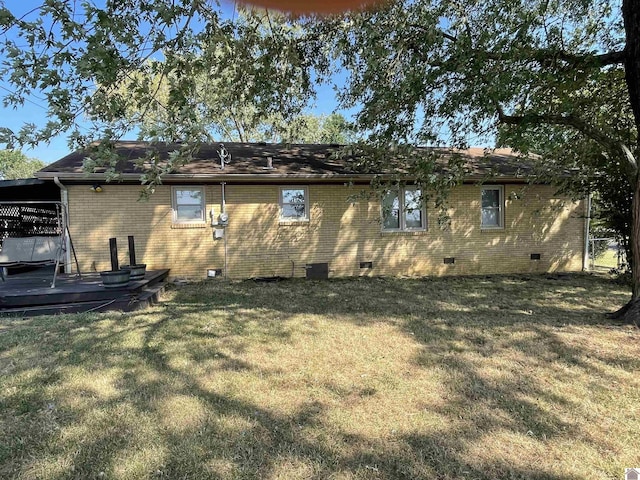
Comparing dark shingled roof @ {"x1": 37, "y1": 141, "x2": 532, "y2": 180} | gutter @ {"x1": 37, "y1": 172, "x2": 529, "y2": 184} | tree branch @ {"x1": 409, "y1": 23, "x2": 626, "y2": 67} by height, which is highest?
tree branch @ {"x1": 409, "y1": 23, "x2": 626, "y2": 67}

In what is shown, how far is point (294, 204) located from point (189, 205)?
2744 millimetres

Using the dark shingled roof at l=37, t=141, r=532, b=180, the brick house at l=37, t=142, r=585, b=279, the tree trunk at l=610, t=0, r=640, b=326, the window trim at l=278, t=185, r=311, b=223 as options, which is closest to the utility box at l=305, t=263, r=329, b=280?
the brick house at l=37, t=142, r=585, b=279

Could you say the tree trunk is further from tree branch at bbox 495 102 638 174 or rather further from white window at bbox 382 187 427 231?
white window at bbox 382 187 427 231

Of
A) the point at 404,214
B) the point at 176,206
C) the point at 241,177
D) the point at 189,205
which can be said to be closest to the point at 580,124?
the point at 404,214

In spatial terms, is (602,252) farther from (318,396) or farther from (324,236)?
(318,396)

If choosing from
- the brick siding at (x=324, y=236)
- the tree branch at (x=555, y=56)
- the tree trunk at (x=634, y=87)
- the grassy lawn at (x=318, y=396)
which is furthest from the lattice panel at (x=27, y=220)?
the tree trunk at (x=634, y=87)

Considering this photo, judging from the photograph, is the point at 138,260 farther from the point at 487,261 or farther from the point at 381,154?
the point at 487,261

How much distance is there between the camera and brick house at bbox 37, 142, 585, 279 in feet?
30.3

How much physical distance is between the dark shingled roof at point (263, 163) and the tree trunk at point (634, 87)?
2675mm

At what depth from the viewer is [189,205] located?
981cm

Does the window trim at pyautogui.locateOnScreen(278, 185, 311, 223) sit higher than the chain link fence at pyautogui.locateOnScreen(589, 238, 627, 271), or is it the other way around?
the window trim at pyautogui.locateOnScreen(278, 185, 311, 223)

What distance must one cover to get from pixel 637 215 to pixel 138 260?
991 cm

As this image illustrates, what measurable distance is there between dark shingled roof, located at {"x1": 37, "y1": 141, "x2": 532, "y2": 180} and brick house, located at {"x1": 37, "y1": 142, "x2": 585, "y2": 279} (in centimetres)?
4

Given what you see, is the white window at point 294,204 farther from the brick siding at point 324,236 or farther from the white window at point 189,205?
the white window at point 189,205
